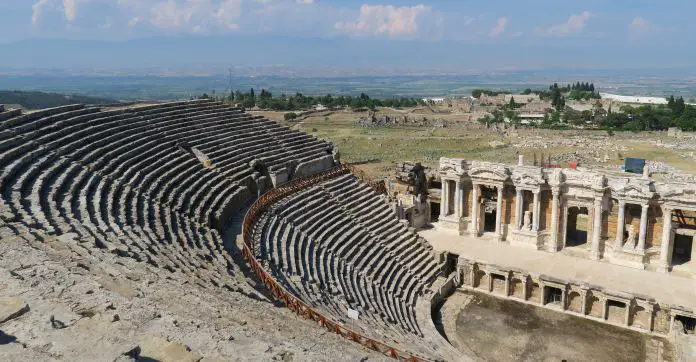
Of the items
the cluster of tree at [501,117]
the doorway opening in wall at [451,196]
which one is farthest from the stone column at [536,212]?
the cluster of tree at [501,117]

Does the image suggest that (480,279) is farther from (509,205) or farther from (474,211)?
(509,205)

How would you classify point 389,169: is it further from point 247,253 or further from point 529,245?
point 247,253

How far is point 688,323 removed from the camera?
914 inches

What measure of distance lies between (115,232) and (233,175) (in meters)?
10.9

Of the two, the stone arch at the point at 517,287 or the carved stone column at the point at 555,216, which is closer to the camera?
the stone arch at the point at 517,287

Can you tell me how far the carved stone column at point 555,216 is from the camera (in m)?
29.8

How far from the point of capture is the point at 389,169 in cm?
5731

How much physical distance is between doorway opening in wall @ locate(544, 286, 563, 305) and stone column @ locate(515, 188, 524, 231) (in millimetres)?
5761

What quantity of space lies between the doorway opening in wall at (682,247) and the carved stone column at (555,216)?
6.13 meters

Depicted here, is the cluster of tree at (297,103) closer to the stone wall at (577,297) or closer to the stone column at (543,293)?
the stone wall at (577,297)

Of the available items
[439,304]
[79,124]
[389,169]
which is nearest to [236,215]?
[79,124]

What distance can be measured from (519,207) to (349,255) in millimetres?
11769

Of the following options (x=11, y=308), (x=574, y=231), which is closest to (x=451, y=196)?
(x=574, y=231)

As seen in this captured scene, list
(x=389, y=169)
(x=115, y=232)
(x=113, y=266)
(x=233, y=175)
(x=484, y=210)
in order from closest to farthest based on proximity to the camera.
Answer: (x=113, y=266) → (x=115, y=232) → (x=233, y=175) → (x=484, y=210) → (x=389, y=169)
